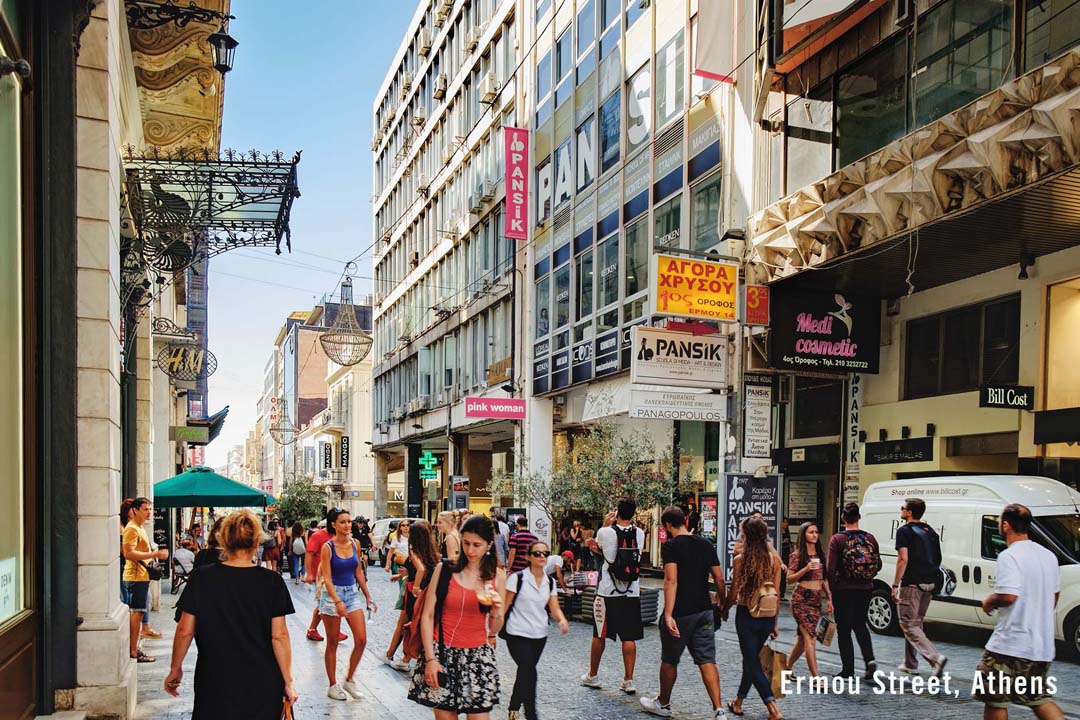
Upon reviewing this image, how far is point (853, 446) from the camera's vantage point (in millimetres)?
18141

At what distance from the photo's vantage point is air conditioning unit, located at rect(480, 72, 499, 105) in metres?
35.0

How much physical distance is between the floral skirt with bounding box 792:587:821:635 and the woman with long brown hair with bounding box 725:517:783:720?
4.31 ft

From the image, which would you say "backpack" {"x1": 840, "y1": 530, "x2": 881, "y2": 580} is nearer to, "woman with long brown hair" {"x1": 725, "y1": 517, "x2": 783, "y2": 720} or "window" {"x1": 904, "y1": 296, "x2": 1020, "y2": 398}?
"woman with long brown hair" {"x1": 725, "y1": 517, "x2": 783, "y2": 720}

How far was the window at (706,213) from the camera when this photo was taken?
2066cm

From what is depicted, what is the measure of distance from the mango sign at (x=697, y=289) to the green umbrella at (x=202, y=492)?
7696 mm

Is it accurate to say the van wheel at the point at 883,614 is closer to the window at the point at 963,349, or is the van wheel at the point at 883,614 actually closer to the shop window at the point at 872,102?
the window at the point at 963,349

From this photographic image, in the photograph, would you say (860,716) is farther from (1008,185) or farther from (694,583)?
(1008,185)

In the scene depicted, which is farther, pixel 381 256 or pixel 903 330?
pixel 381 256

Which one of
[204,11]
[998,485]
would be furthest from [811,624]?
[204,11]

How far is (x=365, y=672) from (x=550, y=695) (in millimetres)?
2491

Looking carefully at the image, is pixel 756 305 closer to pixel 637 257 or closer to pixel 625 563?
pixel 637 257

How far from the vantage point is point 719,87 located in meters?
20.5

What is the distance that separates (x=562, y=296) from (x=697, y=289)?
10.6 metres

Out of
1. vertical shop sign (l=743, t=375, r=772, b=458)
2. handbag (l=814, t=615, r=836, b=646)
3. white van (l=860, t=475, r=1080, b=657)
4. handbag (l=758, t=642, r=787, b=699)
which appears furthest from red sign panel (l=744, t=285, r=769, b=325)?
handbag (l=758, t=642, r=787, b=699)
